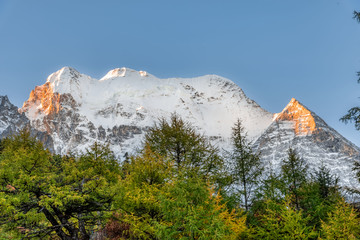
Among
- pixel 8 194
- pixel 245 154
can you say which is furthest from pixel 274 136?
pixel 8 194

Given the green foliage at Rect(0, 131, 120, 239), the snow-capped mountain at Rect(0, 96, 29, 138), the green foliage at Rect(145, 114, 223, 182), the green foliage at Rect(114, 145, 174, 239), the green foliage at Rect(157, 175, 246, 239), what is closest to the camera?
the green foliage at Rect(157, 175, 246, 239)

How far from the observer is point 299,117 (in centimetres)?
18200

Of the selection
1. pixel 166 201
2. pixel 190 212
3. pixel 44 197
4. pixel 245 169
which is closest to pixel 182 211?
pixel 190 212

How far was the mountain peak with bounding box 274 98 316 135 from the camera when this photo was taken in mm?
170750

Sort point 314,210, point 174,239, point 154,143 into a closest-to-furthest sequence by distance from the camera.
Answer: point 174,239 → point 314,210 → point 154,143

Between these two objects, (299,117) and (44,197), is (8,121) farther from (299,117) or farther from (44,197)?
(44,197)

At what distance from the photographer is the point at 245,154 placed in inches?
750

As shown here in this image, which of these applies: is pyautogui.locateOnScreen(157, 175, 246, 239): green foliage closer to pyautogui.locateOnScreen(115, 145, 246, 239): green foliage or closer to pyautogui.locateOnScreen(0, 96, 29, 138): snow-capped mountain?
pyautogui.locateOnScreen(115, 145, 246, 239): green foliage

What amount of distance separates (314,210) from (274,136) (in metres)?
171

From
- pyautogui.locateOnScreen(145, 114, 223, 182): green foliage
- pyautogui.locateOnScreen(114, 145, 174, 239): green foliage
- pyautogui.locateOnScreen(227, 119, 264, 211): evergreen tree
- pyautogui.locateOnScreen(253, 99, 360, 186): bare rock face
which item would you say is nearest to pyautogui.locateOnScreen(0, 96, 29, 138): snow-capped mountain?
pyautogui.locateOnScreen(253, 99, 360, 186): bare rock face

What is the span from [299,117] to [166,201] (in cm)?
18971

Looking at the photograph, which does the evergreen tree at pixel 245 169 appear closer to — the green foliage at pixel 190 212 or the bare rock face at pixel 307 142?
the green foliage at pixel 190 212

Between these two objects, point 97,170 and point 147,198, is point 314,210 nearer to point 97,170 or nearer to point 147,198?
point 147,198

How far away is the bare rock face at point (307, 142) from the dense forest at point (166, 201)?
380 feet
